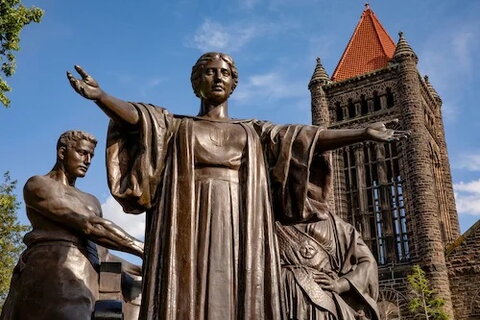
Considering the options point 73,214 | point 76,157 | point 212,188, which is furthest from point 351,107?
point 212,188

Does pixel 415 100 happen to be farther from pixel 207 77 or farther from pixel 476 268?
pixel 207 77

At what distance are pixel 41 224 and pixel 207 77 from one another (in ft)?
4.49

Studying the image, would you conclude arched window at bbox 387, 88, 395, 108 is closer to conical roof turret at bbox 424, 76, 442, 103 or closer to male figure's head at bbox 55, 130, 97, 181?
conical roof turret at bbox 424, 76, 442, 103

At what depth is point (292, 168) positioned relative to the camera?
A: 143 inches

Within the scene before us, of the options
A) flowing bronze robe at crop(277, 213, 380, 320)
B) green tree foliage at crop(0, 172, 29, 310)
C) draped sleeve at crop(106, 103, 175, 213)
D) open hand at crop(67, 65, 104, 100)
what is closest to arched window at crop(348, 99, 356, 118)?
green tree foliage at crop(0, 172, 29, 310)

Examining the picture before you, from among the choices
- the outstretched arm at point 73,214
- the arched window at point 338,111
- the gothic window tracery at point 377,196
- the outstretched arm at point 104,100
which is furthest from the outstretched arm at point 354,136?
the arched window at point 338,111

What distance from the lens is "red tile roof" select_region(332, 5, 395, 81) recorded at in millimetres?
53500

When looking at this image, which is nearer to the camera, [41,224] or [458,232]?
[41,224]

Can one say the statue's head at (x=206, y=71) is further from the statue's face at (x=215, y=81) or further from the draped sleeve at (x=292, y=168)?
the draped sleeve at (x=292, y=168)

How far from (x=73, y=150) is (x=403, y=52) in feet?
156

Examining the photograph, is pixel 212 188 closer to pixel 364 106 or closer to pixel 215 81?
pixel 215 81

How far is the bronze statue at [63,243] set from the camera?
12.6 feet

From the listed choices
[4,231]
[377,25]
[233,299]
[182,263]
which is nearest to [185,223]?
[182,263]

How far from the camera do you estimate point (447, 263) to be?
42.3m
